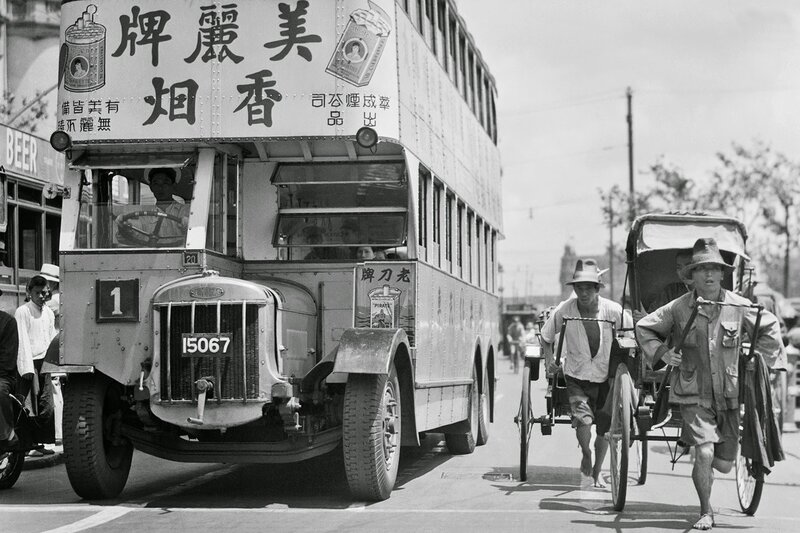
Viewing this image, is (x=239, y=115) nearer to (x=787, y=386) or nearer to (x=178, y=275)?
(x=178, y=275)

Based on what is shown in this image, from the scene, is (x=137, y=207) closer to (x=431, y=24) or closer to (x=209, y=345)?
(x=209, y=345)

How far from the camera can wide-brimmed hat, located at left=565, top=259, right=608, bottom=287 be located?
11562 mm

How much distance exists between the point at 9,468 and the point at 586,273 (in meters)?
5.48

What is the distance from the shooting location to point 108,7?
1112 centimetres

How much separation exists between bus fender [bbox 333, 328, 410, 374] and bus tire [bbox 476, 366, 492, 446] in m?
6.16

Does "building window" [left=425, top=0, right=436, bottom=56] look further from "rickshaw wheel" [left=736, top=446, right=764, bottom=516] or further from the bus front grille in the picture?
"rickshaw wheel" [left=736, top=446, right=764, bottom=516]

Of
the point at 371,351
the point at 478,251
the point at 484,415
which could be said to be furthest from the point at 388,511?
the point at 478,251

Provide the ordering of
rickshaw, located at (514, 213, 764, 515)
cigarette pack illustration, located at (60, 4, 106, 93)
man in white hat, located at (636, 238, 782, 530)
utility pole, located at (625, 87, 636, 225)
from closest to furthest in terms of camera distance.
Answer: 1. man in white hat, located at (636, 238, 782, 530)
2. rickshaw, located at (514, 213, 764, 515)
3. cigarette pack illustration, located at (60, 4, 106, 93)
4. utility pole, located at (625, 87, 636, 225)

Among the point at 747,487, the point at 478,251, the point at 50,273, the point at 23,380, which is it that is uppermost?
the point at 478,251

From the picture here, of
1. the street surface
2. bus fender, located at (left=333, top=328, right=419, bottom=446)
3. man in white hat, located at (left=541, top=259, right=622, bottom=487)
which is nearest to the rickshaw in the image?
man in white hat, located at (left=541, top=259, right=622, bottom=487)

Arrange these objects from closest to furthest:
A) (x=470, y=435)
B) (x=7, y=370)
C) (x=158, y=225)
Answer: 1. (x=158, y=225)
2. (x=7, y=370)
3. (x=470, y=435)

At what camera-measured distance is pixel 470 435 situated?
51.0 ft

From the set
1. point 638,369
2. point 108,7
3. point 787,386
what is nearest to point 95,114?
point 108,7

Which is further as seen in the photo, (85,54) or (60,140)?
(85,54)
